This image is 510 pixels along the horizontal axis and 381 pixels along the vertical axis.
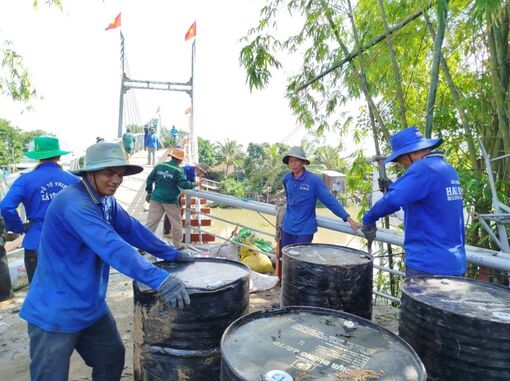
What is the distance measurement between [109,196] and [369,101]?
2888mm

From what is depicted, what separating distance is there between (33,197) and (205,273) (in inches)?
73.3

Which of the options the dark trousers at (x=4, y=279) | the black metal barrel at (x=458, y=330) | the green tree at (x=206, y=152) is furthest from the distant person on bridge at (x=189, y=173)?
the green tree at (x=206, y=152)

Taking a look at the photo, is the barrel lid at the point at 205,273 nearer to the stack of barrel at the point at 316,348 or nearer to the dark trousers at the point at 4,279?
the stack of barrel at the point at 316,348

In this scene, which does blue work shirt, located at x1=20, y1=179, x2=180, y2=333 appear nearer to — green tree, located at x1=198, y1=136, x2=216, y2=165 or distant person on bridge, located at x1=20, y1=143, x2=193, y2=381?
distant person on bridge, located at x1=20, y1=143, x2=193, y2=381

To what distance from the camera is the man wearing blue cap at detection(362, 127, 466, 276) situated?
2.24 metres

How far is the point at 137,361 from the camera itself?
2010mm

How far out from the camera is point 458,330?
4.91 feet

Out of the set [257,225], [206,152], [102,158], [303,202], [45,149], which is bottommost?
[257,225]

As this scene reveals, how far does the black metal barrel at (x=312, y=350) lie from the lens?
4.30 ft

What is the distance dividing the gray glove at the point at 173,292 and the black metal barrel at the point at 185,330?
7cm

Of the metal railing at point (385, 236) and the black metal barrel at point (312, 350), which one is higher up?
the metal railing at point (385, 236)

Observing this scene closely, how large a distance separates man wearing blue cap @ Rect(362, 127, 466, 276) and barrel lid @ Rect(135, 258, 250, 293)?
3.40ft

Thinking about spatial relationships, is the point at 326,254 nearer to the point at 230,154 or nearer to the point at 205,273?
the point at 205,273

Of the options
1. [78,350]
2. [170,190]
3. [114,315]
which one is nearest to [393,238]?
[78,350]
